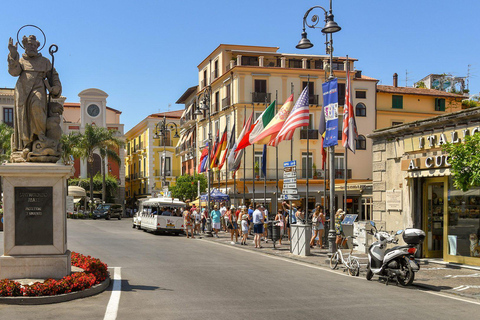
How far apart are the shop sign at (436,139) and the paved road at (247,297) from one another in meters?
4.95

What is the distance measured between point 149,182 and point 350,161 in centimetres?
3703

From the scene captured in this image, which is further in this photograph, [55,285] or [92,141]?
[92,141]

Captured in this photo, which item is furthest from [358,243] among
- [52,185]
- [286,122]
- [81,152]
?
[81,152]

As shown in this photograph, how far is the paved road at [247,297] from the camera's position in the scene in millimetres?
9219

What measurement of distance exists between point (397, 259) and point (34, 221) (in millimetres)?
7962

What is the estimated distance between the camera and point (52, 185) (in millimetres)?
10930

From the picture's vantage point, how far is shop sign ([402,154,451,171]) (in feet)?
53.1

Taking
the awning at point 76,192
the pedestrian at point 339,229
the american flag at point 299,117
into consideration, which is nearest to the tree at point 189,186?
the awning at point 76,192

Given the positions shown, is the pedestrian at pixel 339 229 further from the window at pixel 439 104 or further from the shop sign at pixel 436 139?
the window at pixel 439 104

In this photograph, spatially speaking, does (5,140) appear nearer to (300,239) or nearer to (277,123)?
(277,123)

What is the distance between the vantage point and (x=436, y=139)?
655 inches

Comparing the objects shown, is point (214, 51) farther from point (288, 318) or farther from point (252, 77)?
point (288, 318)

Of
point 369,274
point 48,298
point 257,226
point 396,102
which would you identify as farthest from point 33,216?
point 396,102

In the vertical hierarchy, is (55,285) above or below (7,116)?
below
